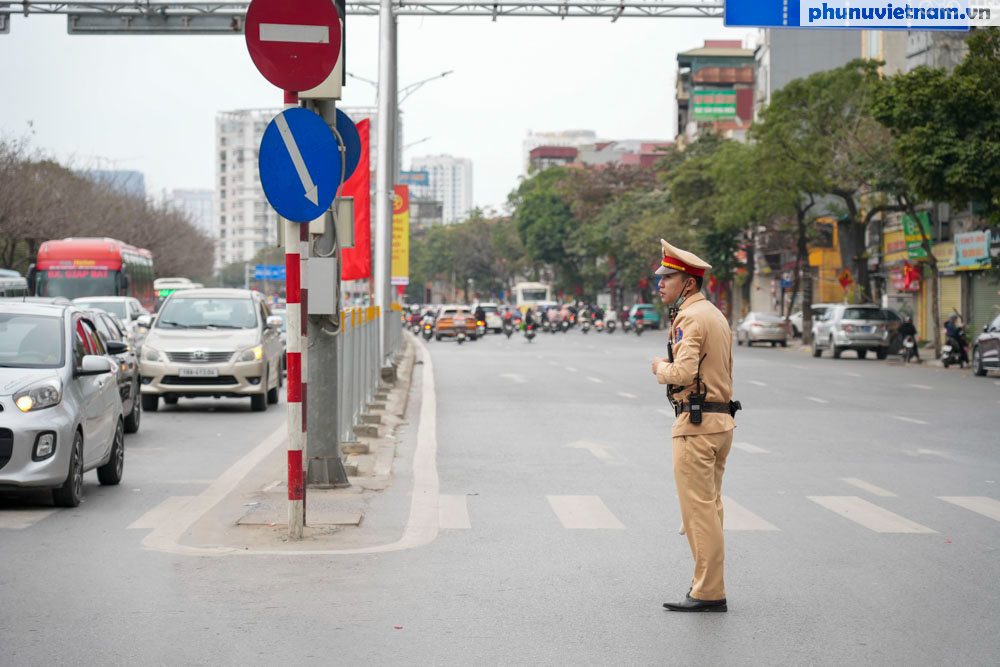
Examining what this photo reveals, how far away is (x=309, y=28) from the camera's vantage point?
9.02 metres

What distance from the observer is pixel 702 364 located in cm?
705

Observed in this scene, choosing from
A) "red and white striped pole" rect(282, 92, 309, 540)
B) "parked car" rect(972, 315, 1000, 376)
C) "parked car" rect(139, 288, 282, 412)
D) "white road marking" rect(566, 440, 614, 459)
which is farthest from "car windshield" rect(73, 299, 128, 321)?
"red and white striped pole" rect(282, 92, 309, 540)

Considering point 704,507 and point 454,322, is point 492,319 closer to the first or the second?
point 454,322

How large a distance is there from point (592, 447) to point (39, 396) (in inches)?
274

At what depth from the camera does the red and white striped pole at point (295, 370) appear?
348 inches

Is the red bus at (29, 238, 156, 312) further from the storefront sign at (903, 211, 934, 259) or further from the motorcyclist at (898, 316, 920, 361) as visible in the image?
the storefront sign at (903, 211, 934, 259)

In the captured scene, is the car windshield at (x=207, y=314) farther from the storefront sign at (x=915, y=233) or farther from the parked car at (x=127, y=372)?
the storefront sign at (x=915, y=233)

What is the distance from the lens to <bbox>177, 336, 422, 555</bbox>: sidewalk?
356 inches

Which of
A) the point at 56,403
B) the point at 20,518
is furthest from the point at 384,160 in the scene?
the point at 20,518

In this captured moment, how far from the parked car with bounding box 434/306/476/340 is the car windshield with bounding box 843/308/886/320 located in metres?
20.5

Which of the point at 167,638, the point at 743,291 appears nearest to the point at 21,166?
the point at 743,291

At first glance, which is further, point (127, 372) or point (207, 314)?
point (207, 314)

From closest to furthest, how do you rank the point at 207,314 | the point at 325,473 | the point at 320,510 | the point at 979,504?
the point at 320,510 < the point at 979,504 < the point at 325,473 < the point at 207,314

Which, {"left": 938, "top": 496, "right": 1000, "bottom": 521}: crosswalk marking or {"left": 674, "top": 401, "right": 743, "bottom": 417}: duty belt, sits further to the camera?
{"left": 938, "top": 496, "right": 1000, "bottom": 521}: crosswalk marking
